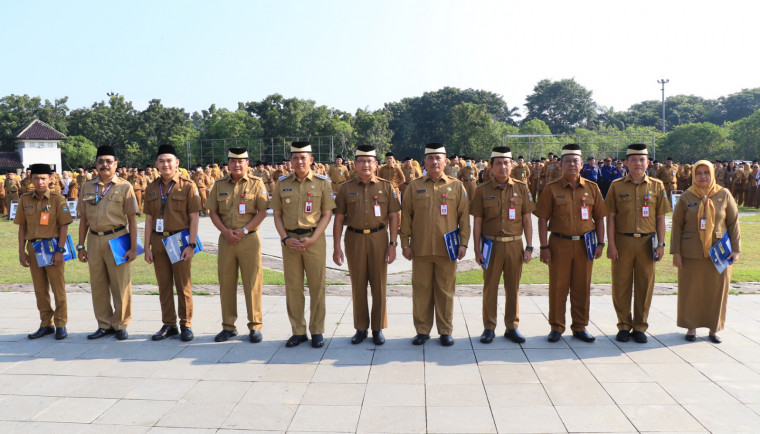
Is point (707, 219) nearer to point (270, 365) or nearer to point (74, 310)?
point (270, 365)

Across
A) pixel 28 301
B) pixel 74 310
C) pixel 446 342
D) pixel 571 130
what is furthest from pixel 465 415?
pixel 571 130

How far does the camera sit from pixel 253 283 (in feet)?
18.0

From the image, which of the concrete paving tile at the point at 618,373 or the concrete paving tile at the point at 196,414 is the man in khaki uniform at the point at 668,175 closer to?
the concrete paving tile at the point at 618,373

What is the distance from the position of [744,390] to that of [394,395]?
245cm

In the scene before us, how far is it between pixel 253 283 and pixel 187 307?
732mm

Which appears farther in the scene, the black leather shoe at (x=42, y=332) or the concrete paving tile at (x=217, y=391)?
the black leather shoe at (x=42, y=332)

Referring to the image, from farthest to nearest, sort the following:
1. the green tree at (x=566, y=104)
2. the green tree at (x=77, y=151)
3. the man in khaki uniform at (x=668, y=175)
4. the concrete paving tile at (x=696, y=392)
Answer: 1. the green tree at (x=566, y=104)
2. the green tree at (x=77, y=151)
3. the man in khaki uniform at (x=668, y=175)
4. the concrete paving tile at (x=696, y=392)

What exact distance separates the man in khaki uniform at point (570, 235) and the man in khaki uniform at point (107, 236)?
392 centimetres

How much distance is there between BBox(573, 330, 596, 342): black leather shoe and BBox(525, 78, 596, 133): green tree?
7031 centimetres

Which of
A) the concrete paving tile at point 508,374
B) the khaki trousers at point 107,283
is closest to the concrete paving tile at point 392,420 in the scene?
the concrete paving tile at point 508,374

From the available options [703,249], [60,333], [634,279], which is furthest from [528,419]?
[60,333]

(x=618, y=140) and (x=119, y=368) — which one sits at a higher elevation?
(x=618, y=140)

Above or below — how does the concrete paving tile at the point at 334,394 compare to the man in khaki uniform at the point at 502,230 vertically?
below

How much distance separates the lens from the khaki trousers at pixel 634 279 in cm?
530
